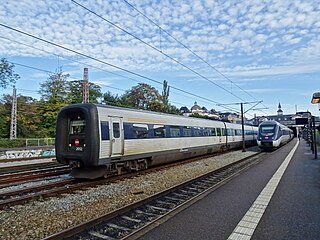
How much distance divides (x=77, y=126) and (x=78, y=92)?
48995 millimetres

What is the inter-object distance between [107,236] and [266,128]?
25.7 m

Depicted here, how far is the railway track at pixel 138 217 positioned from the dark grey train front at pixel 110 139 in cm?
319

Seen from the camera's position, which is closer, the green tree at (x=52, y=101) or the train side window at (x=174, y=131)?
the train side window at (x=174, y=131)

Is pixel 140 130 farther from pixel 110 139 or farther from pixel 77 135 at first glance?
pixel 77 135

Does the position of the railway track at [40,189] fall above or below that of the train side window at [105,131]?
below

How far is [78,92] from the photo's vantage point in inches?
2274

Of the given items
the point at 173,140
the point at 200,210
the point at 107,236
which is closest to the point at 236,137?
the point at 173,140

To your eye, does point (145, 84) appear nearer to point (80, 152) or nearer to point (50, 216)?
point (80, 152)

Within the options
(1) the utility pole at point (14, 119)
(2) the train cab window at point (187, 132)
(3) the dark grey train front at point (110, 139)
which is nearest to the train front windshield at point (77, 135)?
(3) the dark grey train front at point (110, 139)

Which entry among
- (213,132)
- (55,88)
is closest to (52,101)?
(55,88)

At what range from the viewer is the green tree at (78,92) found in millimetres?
53750

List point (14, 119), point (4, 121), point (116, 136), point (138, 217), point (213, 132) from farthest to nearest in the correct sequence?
point (4, 121)
point (14, 119)
point (213, 132)
point (116, 136)
point (138, 217)

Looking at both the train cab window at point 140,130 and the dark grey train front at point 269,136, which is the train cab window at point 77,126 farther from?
the dark grey train front at point 269,136

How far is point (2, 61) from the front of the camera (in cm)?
4131
